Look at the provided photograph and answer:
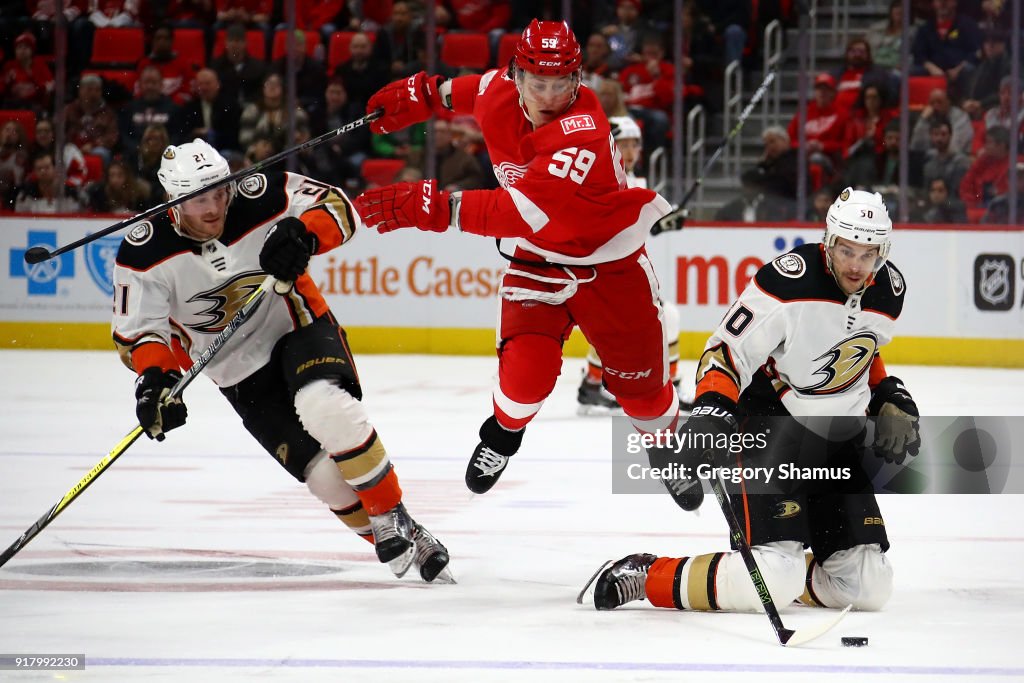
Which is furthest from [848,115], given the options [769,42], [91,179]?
[91,179]

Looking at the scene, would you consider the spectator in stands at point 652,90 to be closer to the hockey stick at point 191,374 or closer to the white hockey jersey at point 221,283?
the white hockey jersey at point 221,283

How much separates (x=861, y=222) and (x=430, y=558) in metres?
1.31

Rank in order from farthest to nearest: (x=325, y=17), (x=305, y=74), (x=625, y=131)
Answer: (x=325, y=17)
(x=305, y=74)
(x=625, y=131)

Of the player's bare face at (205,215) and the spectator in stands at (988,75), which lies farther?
the spectator in stands at (988,75)

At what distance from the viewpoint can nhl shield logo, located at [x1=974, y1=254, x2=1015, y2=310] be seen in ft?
28.0

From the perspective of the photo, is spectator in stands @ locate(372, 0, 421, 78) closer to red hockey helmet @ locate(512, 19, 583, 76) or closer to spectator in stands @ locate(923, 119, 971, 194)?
spectator in stands @ locate(923, 119, 971, 194)

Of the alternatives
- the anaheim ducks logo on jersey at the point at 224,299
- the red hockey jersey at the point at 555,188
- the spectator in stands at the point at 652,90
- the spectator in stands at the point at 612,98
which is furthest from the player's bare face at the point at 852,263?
the spectator in stands at the point at 652,90

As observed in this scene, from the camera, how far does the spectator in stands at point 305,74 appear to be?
926 cm

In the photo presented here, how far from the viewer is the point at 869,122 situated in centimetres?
893

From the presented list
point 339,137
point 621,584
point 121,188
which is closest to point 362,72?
point 339,137

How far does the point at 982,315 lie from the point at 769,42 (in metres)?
2.17

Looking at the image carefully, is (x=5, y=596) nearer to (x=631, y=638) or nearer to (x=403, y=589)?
(x=403, y=589)

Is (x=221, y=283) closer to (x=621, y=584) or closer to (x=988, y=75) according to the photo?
(x=621, y=584)

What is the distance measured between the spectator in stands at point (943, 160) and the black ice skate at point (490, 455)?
5508mm
